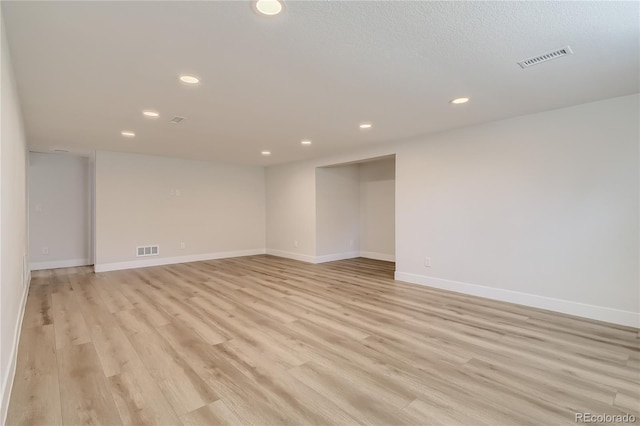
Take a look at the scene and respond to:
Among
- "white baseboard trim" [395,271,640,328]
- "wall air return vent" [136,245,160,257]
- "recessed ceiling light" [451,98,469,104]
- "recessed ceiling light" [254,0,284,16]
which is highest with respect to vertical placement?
"recessed ceiling light" [451,98,469,104]

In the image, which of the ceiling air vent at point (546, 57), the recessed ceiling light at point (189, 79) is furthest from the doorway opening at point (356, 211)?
the ceiling air vent at point (546, 57)

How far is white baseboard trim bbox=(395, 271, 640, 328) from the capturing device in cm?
307

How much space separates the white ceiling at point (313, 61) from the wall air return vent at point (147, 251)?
296cm

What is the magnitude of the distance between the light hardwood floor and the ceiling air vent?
2.31 metres

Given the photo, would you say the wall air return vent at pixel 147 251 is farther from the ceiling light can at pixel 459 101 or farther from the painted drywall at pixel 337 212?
the ceiling light can at pixel 459 101

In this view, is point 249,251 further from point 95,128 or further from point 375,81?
point 375,81

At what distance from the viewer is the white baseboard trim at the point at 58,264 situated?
235 inches

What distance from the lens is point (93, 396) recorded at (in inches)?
74.4

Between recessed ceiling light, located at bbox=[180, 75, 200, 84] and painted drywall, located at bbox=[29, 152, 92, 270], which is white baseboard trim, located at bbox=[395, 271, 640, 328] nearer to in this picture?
recessed ceiling light, located at bbox=[180, 75, 200, 84]

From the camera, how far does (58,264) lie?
20.5 feet

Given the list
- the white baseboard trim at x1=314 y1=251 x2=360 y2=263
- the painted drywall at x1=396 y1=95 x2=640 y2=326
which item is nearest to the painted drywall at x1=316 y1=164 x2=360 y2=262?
the white baseboard trim at x1=314 y1=251 x2=360 y2=263

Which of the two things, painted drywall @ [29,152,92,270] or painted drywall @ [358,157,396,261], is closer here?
painted drywall @ [29,152,92,270]

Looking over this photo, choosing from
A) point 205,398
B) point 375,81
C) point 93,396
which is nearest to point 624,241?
point 375,81

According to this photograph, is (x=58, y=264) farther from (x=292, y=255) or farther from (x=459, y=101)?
(x=459, y=101)
